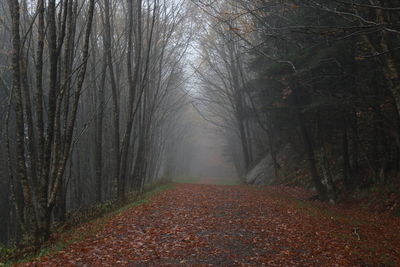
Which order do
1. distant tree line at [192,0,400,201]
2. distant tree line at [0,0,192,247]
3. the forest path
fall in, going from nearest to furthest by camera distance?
the forest path < distant tree line at [0,0,192,247] < distant tree line at [192,0,400,201]

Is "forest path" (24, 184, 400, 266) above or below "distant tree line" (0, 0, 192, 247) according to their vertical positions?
below

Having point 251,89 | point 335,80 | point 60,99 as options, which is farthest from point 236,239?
point 251,89

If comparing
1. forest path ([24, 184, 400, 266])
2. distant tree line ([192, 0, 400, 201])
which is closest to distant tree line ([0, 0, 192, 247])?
forest path ([24, 184, 400, 266])

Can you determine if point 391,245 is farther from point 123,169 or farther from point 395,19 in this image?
point 123,169

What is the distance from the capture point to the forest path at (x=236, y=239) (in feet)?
20.1

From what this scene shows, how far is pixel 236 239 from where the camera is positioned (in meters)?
7.48

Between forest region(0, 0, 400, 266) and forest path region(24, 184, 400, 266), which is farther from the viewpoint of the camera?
forest region(0, 0, 400, 266)

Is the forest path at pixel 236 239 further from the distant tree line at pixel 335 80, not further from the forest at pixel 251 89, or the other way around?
the distant tree line at pixel 335 80

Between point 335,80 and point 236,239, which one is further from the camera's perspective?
point 335,80

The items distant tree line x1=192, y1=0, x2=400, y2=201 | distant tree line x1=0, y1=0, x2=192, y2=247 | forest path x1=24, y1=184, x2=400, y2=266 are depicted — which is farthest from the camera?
distant tree line x1=192, y1=0, x2=400, y2=201

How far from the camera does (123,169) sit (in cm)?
1380

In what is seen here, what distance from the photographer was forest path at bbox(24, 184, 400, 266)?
6.14m

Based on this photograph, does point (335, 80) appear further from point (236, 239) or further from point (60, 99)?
point (60, 99)

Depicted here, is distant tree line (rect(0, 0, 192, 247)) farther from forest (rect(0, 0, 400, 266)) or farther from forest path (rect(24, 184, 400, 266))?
forest path (rect(24, 184, 400, 266))
